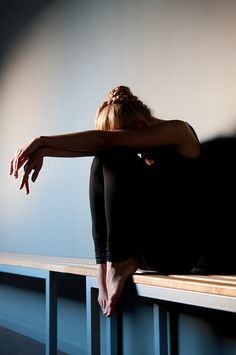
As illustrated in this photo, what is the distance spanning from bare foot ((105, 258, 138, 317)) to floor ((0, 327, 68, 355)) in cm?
73

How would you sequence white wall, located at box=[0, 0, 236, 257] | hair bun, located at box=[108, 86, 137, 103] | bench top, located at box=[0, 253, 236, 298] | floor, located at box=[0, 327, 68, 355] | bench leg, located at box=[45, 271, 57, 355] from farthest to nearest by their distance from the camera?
floor, located at box=[0, 327, 68, 355]
bench leg, located at box=[45, 271, 57, 355]
white wall, located at box=[0, 0, 236, 257]
hair bun, located at box=[108, 86, 137, 103]
bench top, located at box=[0, 253, 236, 298]

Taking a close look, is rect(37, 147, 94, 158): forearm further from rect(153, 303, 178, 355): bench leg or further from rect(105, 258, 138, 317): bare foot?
rect(153, 303, 178, 355): bench leg

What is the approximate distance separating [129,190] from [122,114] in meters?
0.19

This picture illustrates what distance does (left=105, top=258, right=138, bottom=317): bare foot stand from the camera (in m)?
0.89

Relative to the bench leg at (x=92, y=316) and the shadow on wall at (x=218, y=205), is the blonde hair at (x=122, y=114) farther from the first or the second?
the bench leg at (x=92, y=316)

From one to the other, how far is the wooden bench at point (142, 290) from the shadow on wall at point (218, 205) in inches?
6.5

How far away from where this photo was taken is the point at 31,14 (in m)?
1.94

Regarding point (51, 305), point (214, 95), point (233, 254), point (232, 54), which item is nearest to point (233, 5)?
point (232, 54)

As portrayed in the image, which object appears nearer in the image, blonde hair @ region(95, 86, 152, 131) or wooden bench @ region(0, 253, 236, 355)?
wooden bench @ region(0, 253, 236, 355)

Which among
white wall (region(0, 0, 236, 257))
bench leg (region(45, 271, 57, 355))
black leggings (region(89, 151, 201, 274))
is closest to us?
black leggings (region(89, 151, 201, 274))

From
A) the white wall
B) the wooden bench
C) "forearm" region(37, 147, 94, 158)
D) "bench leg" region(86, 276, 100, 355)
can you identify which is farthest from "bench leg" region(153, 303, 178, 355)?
"forearm" region(37, 147, 94, 158)

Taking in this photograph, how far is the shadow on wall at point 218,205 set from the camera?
103cm

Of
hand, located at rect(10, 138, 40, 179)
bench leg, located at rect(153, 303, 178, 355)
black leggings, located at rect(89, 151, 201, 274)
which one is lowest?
bench leg, located at rect(153, 303, 178, 355)

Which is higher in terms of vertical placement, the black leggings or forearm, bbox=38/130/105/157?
forearm, bbox=38/130/105/157
